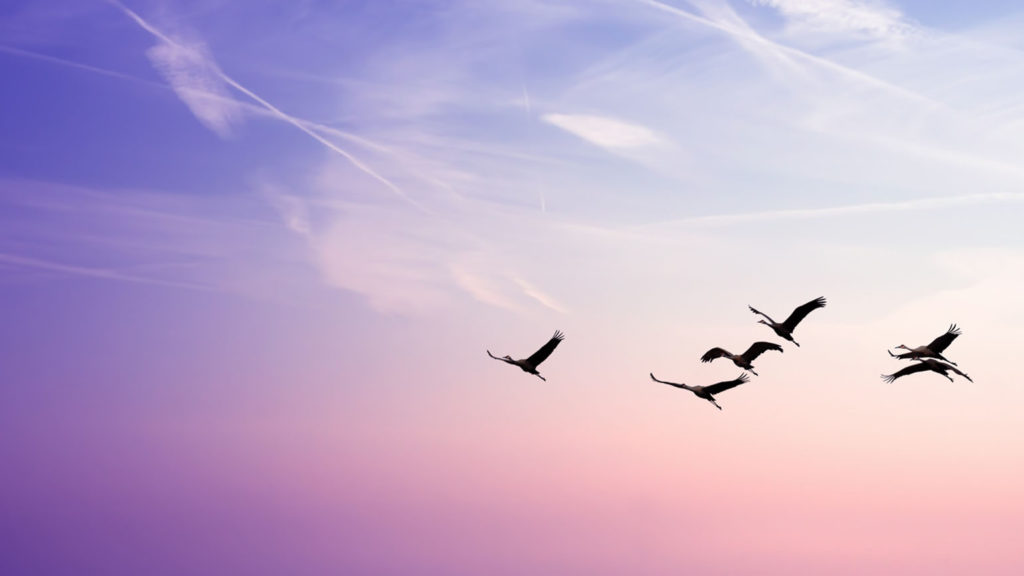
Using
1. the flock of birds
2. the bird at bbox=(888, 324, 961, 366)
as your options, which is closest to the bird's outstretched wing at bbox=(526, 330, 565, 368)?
the flock of birds

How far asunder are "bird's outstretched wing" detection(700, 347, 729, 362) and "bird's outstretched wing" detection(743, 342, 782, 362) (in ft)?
4.65

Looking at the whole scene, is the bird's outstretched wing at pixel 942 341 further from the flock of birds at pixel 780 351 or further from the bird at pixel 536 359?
the bird at pixel 536 359

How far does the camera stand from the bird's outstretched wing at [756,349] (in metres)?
66.4

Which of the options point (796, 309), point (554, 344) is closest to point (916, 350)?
point (796, 309)

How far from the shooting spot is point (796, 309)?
65.6 metres

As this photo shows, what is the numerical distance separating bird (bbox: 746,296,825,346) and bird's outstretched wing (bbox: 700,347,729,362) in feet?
10.5

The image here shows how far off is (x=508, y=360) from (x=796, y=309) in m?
18.7

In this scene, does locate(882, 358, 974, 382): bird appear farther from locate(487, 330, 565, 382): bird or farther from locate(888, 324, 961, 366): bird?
locate(487, 330, 565, 382): bird

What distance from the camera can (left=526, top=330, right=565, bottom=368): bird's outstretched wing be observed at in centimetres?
6719

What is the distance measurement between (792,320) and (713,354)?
18.0ft

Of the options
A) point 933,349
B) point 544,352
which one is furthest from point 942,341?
point 544,352

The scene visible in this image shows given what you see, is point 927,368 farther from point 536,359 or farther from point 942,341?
point 536,359

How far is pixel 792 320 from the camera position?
217 ft

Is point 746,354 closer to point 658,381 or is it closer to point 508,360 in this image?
point 658,381
